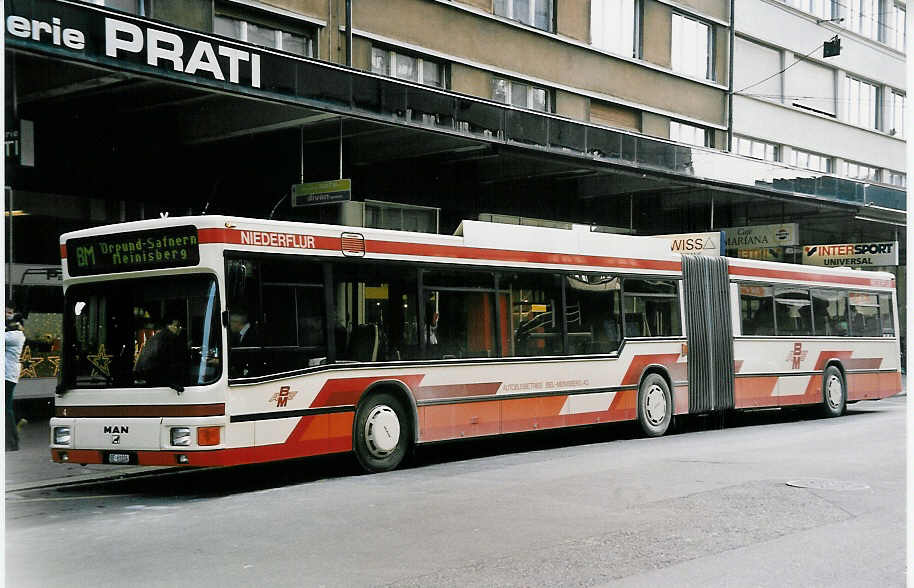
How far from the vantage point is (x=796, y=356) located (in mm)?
19094

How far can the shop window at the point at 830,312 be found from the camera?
19672 millimetres

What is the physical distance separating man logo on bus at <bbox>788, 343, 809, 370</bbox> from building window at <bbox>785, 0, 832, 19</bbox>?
754 inches

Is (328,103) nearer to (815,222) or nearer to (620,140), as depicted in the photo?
(620,140)

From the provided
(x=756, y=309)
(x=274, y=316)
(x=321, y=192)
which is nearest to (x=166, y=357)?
(x=274, y=316)

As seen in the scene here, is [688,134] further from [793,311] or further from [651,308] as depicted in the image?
[651,308]

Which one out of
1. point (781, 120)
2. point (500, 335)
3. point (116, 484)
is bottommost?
point (116, 484)

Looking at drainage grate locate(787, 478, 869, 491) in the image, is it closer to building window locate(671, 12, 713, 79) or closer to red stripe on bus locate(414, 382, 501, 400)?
red stripe on bus locate(414, 382, 501, 400)

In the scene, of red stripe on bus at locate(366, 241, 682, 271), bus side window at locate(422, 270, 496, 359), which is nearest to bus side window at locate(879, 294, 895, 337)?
red stripe on bus at locate(366, 241, 682, 271)

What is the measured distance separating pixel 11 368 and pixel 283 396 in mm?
4980

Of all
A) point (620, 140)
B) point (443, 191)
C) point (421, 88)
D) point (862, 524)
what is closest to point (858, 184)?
point (620, 140)

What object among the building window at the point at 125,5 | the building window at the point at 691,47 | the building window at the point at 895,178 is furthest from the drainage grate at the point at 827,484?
the building window at the point at 895,178

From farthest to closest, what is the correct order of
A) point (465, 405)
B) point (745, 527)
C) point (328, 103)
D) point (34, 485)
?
point (328, 103), point (465, 405), point (34, 485), point (745, 527)

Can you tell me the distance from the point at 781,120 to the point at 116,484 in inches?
1095

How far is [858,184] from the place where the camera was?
29.0 metres
